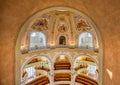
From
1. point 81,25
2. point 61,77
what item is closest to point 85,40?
point 81,25

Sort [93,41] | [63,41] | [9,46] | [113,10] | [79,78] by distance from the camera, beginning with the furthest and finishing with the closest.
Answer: [79,78] → [63,41] → [93,41] → [9,46] → [113,10]

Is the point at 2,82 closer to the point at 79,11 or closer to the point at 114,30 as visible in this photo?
the point at 79,11

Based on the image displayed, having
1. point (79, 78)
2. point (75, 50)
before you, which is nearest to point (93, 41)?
point (75, 50)

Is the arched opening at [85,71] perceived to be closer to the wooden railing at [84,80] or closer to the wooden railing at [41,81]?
the wooden railing at [84,80]

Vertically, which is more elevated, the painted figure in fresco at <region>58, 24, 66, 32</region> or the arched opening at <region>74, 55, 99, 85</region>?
the painted figure in fresco at <region>58, 24, 66, 32</region>

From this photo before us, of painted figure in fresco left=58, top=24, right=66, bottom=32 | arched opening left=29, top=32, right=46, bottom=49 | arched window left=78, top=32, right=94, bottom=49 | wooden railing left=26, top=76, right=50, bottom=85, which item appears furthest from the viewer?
wooden railing left=26, top=76, right=50, bottom=85

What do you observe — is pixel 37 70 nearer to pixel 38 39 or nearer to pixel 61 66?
pixel 61 66

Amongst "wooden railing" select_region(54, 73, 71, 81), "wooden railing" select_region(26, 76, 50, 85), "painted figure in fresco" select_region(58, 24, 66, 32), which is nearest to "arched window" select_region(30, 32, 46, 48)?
"painted figure in fresco" select_region(58, 24, 66, 32)

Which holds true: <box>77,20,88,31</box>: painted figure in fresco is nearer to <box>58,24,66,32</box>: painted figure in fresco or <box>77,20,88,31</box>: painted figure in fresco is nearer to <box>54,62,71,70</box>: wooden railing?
<box>58,24,66,32</box>: painted figure in fresco

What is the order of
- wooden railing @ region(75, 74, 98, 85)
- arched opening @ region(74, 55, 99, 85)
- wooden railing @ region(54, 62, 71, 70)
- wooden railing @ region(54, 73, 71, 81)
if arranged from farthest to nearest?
wooden railing @ region(54, 62, 71, 70) → wooden railing @ region(54, 73, 71, 81) → arched opening @ region(74, 55, 99, 85) → wooden railing @ region(75, 74, 98, 85)

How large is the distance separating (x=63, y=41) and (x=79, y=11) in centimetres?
1225

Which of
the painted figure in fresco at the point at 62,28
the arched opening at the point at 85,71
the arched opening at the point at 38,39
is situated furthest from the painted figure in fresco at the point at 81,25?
the arched opening at the point at 38,39

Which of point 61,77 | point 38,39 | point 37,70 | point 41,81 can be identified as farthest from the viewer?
point 61,77

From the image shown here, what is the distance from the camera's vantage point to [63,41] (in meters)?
17.5
